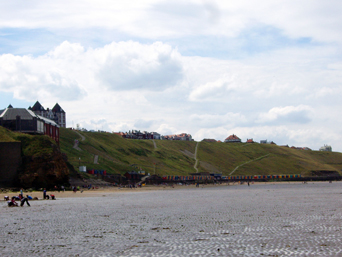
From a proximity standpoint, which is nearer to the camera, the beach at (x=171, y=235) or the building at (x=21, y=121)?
the beach at (x=171, y=235)

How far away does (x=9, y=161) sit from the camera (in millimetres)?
77438

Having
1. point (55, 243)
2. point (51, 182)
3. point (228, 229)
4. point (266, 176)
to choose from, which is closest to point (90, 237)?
point (55, 243)

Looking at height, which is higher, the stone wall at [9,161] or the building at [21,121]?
the building at [21,121]

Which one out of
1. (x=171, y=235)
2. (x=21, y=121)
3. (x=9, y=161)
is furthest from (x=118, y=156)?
(x=171, y=235)

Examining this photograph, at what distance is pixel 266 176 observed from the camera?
191 meters

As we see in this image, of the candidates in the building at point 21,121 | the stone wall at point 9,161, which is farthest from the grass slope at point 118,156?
the stone wall at point 9,161

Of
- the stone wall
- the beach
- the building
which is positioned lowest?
the beach

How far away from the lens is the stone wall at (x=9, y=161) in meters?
76.6

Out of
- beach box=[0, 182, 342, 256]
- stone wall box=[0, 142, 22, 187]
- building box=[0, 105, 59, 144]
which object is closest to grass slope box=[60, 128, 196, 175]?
building box=[0, 105, 59, 144]

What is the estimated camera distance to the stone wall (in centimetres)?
7656

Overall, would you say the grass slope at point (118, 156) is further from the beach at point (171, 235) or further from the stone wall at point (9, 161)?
the beach at point (171, 235)

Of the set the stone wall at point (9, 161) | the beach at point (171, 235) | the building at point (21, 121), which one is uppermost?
the building at point (21, 121)

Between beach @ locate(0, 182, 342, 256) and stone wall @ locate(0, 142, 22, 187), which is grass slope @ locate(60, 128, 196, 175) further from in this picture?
beach @ locate(0, 182, 342, 256)

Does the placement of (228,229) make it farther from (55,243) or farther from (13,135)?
(13,135)
